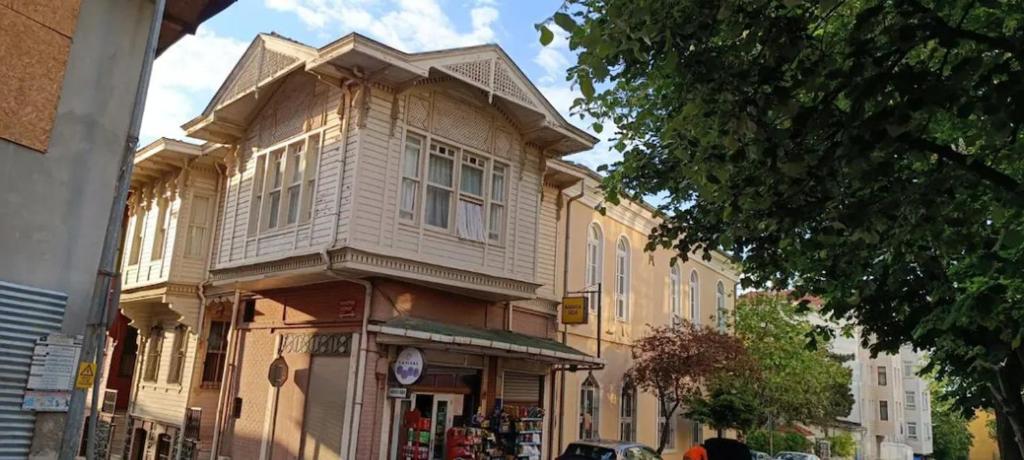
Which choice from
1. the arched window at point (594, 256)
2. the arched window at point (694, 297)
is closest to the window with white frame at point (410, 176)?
the arched window at point (594, 256)

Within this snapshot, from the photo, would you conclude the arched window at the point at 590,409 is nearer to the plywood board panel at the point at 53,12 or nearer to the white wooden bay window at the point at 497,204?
the white wooden bay window at the point at 497,204

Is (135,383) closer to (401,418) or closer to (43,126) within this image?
(401,418)

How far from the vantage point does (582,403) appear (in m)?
20.0

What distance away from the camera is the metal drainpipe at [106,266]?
784cm

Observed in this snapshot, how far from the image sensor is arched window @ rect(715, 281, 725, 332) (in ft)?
97.5

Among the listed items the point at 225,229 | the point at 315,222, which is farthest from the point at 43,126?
the point at 225,229

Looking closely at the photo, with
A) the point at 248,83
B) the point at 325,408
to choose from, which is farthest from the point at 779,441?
the point at 248,83

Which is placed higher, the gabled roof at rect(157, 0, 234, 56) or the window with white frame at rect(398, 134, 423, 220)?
the gabled roof at rect(157, 0, 234, 56)

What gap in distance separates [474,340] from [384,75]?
5.48 meters

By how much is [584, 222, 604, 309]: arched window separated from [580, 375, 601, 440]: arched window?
2.23m

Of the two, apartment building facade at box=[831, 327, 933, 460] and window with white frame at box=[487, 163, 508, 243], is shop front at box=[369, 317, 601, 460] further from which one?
apartment building facade at box=[831, 327, 933, 460]

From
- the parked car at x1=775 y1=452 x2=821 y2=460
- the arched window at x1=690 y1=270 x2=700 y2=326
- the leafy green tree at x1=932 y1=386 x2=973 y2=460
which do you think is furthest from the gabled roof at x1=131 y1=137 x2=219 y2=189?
the leafy green tree at x1=932 y1=386 x2=973 y2=460

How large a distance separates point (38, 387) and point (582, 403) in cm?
1439

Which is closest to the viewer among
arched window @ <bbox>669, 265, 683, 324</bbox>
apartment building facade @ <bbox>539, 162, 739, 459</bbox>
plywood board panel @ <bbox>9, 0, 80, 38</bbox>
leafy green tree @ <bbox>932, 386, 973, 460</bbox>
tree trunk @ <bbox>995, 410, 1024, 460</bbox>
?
plywood board panel @ <bbox>9, 0, 80, 38</bbox>
